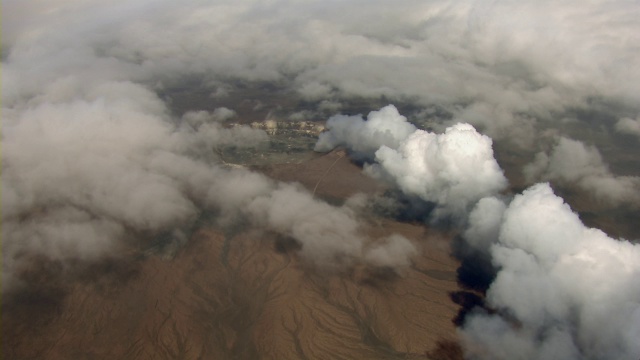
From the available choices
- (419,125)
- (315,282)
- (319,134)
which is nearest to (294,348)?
(315,282)

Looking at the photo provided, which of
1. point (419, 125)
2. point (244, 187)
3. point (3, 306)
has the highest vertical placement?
point (3, 306)

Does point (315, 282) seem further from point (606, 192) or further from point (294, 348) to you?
point (606, 192)

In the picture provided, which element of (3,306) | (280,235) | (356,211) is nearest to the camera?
(3,306)

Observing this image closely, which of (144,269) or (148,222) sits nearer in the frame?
(144,269)

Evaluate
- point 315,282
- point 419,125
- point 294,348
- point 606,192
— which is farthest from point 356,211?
point 419,125

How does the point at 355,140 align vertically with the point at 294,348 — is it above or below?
below

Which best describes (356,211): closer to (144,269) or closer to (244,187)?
(244,187)

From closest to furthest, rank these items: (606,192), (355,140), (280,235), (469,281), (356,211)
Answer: (469,281) < (280,235) < (356,211) < (606,192) < (355,140)
